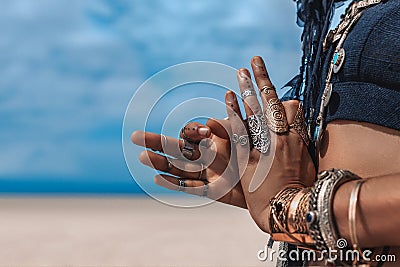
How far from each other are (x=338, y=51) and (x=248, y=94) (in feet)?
0.84

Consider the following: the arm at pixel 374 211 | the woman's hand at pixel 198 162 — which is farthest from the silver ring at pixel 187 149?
the arm at pixel 374 211

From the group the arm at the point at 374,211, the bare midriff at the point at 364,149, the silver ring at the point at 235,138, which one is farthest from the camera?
the silver ring at the point at 235,138

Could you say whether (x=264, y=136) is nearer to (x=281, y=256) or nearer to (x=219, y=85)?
(x=219, y=85)

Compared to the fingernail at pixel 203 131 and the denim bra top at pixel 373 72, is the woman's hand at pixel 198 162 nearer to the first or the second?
the fingernail at pixel 203 131

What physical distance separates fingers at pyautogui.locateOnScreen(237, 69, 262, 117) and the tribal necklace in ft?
0.62

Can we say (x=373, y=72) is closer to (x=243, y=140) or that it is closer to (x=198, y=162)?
(x=243, y=140)

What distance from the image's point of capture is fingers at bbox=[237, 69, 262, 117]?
159cm

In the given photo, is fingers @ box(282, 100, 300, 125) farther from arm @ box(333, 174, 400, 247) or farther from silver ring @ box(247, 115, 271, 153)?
arm @ box(333, 174, 400, 247)

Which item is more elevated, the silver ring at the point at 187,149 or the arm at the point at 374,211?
the silver ring at the point at 187,149

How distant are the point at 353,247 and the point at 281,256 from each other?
51 centimetres

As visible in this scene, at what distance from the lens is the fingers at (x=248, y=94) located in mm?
1586

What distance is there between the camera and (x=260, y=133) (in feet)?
5.10

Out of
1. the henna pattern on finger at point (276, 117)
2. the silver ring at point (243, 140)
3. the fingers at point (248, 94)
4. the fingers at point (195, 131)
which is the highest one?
the fingers at point (248, 94)

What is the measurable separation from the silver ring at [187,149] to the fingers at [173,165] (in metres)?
0.02
